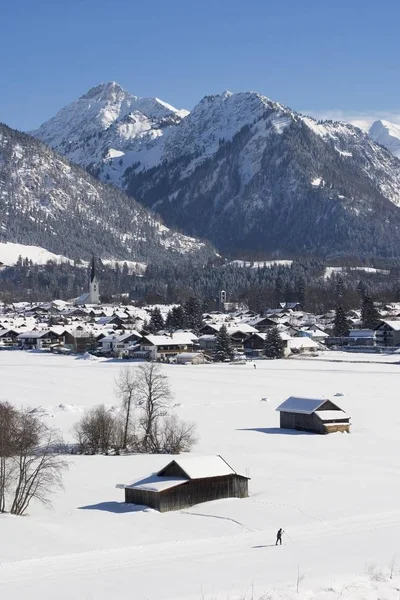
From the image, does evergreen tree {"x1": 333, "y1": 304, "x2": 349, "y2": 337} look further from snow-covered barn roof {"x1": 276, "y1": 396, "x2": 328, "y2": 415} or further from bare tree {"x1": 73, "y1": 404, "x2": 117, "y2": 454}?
bare tree {"x1": 73, "y1": 404, "x2": 117, "y2": 454}

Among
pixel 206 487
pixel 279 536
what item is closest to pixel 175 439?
pixel 206 487

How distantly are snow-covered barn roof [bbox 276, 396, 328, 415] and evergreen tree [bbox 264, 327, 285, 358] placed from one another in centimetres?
4991

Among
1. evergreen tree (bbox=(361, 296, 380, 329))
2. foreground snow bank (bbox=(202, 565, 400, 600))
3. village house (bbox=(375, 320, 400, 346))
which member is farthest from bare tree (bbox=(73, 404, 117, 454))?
evergreen tree (bbox=(361, 296, 380, 329))

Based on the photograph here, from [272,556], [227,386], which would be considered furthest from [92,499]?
[227,386]

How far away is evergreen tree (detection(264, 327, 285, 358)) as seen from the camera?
100375 mm

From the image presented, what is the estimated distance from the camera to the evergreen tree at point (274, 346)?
100 meters

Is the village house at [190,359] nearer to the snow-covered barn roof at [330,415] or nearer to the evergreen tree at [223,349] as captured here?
the evergreen tree at [223,349]

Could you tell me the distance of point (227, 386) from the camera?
6950 centimetres

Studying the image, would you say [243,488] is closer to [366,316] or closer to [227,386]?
[227,386]

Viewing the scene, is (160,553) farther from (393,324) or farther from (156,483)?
(393,324)

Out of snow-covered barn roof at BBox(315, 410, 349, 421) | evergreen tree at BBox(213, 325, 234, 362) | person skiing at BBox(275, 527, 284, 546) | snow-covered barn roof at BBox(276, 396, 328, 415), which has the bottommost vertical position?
person skiing at BBox(275, 527, 284, 546)

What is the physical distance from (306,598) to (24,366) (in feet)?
248

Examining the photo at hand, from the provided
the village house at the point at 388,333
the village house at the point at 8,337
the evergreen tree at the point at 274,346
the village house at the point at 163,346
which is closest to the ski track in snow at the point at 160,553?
the evergreen tree at the point at 274,346

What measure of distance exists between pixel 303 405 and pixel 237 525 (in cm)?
2127
